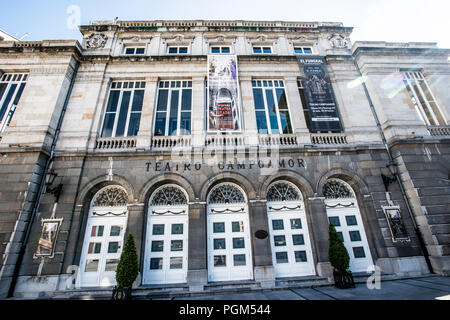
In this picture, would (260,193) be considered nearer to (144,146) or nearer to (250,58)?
(144,146)

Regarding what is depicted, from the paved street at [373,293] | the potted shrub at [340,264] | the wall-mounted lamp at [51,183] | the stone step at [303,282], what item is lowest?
the paved street at [373,293]

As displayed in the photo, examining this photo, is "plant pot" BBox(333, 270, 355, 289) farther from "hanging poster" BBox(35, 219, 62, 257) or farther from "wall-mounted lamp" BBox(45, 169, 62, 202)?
"wall-mounted lamp" BBox(45, 169, 62, 202)

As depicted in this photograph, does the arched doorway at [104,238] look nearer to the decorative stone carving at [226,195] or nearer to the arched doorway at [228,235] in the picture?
the arched doorway at [228,235]

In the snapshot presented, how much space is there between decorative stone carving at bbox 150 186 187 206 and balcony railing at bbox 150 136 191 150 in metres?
2.04

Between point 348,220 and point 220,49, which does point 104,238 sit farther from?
point 220,49

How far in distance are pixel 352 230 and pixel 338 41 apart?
11476mm

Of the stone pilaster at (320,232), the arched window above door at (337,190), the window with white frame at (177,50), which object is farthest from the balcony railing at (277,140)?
the window with white frame at (177,50)

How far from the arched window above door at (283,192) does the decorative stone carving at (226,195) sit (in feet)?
4.53

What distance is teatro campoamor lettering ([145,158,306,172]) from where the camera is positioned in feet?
29.3

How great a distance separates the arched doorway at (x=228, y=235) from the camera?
7902 mm

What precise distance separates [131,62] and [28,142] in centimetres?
637

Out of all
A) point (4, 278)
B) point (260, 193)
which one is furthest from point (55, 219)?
point (260, 193)

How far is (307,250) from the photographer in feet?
27.2

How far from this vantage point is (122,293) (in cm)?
626
